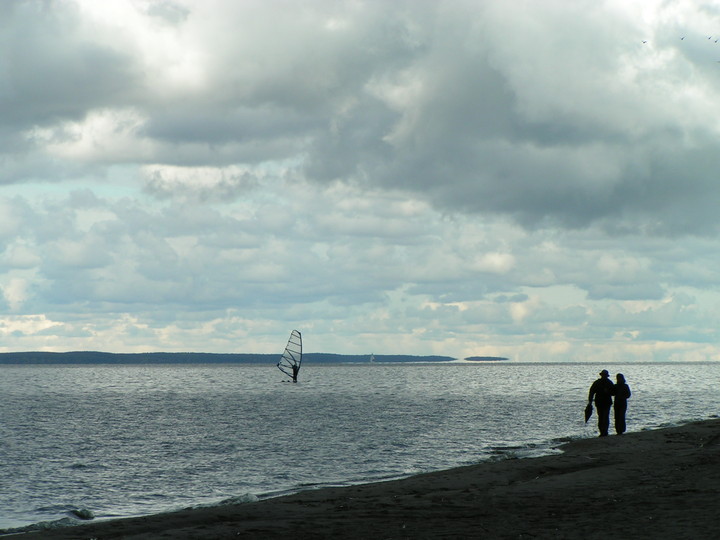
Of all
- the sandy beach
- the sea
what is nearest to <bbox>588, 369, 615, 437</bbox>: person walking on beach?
the sea

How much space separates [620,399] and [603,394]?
0.71 metres

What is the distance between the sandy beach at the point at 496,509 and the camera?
1382 cm

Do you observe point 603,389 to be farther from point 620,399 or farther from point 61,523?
point 61,523

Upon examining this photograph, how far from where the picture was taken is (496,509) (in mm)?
16203

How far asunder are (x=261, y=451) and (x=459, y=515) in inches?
926

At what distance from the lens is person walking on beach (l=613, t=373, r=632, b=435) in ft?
97.5

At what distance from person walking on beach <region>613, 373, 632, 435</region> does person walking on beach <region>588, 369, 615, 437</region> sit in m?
0.25

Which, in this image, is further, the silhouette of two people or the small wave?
the silhouette of two people

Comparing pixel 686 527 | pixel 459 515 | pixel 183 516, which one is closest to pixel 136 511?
pixel 183 516

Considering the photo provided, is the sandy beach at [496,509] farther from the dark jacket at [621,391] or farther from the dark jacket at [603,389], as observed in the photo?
the dark jacket at [603,389]

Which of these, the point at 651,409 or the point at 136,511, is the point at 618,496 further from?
the point at 651,409

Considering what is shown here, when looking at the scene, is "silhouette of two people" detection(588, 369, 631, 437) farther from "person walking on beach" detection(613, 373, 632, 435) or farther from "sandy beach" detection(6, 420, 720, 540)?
"sandy beach" detection(6, 420, 720, 540)

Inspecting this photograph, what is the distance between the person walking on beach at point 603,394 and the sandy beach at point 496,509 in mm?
6696

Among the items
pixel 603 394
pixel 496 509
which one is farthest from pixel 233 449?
pixel 496 509
